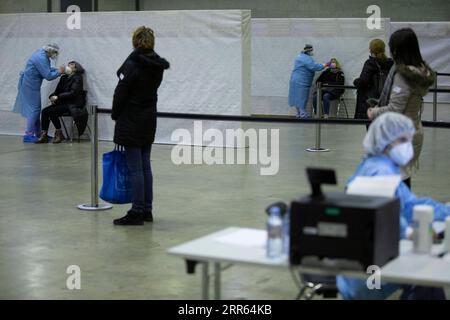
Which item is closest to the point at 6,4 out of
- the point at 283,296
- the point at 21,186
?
the point at 21,186

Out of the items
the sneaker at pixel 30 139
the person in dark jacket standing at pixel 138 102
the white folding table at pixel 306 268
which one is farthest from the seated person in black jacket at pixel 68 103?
the white folding table at pixel 306 268

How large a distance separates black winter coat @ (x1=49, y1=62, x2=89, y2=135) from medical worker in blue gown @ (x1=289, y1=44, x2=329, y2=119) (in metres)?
4.20

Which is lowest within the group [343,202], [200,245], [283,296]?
[283,296]

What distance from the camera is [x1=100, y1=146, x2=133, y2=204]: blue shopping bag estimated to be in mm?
6809

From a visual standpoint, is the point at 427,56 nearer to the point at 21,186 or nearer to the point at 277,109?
the point at 277,109

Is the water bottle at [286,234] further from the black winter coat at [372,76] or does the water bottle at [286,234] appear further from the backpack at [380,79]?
the black winter coat at [372,76]

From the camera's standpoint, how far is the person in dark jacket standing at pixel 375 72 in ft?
29.8

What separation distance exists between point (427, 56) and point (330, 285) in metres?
15.6

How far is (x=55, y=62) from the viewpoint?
1277 cm

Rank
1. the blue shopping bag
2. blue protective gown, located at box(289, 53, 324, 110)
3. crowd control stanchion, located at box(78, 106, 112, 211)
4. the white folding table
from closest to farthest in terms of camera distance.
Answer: the white folding table → the blue shopping bag → crowd control stanchion, located at box(78, 106, 112, 211) → blue protective gown, located at box(289, 53, 324, 110)

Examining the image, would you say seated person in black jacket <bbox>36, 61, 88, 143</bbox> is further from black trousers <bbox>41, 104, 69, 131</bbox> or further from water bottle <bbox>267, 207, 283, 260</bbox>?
water bottle <bbox>267, 207, 283, 260</bbox>

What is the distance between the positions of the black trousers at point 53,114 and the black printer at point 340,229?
9369 mm

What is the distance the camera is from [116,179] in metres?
6.80

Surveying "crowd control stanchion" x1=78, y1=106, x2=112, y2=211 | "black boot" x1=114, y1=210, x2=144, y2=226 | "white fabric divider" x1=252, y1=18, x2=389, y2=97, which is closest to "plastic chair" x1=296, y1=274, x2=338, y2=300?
"black boot" x1=114, y1=210, x2=144, y2=226
